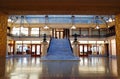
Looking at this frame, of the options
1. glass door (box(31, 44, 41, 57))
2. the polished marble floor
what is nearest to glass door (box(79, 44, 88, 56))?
glass door (box(31, 44, 41, 57))

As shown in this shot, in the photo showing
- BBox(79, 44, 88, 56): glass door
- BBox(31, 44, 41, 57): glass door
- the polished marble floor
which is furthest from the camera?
BBox(79, 44, 88, 56): glass door

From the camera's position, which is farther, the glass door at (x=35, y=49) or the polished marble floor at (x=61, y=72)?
the glass door at (x=35, y=49)

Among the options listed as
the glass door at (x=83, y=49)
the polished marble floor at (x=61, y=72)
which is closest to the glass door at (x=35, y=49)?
the glass door at (x=83, y=49)

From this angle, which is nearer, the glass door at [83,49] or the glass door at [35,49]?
the glass door at [35,49]

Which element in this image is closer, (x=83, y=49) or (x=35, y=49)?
(x=35, y=49)

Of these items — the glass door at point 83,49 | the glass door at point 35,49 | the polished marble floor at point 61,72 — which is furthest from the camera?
the glass door at point 83,49

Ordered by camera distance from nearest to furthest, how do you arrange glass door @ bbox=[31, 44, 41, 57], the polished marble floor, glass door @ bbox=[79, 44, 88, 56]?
the polished marble floor
glass door @ bbox=[31, 44, 41, 57]
glass door @ bbox=[79, 44, 88, 56]

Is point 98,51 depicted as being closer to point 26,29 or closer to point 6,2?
point 26,29

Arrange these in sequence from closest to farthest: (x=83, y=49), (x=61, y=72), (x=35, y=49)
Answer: (x=61, y=72)
(x=35, y=49)
(x=83, y=49)

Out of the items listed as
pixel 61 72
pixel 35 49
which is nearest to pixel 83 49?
pixel 35 49

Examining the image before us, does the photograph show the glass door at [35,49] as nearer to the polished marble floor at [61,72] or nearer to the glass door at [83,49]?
the glass door at [83,49]

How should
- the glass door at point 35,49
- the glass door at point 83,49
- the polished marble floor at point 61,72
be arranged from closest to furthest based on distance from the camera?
the polished marble floor at point 61,72, the glass door at point 35,49, the glass door at point 83,49

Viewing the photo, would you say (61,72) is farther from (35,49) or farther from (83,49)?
(83,49)

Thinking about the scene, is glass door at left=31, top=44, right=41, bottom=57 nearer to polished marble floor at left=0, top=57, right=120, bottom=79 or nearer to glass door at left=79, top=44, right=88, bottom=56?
glass door at left=79, top=44, right=88, bottom=56
